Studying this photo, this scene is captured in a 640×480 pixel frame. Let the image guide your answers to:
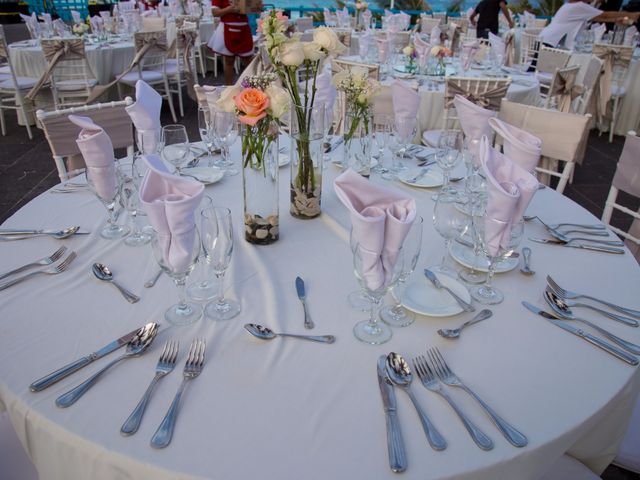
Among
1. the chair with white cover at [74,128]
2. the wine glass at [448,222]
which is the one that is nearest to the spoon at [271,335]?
the wine glass at [448,222]

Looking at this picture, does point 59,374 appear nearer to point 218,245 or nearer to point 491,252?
point 218,245

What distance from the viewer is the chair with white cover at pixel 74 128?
6.11ft

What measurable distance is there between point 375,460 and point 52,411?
21.6 inches

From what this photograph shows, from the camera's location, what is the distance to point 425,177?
69.0 inches

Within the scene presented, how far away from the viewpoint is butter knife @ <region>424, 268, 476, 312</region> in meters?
1.06

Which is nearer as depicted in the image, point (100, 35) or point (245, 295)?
point (245, 295)

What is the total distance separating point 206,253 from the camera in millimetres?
1047

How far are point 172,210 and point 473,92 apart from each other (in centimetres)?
251

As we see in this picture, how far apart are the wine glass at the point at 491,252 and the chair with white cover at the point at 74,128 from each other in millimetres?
1429

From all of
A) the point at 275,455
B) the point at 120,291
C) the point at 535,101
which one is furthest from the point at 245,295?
the point at 535,101

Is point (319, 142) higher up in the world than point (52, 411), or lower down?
higher up

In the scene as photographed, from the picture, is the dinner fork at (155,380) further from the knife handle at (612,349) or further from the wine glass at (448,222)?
the knife handle at (612,349)

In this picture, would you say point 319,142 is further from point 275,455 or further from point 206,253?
point 275,455

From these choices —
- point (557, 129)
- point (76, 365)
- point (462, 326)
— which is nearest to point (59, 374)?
point (76, 365)
